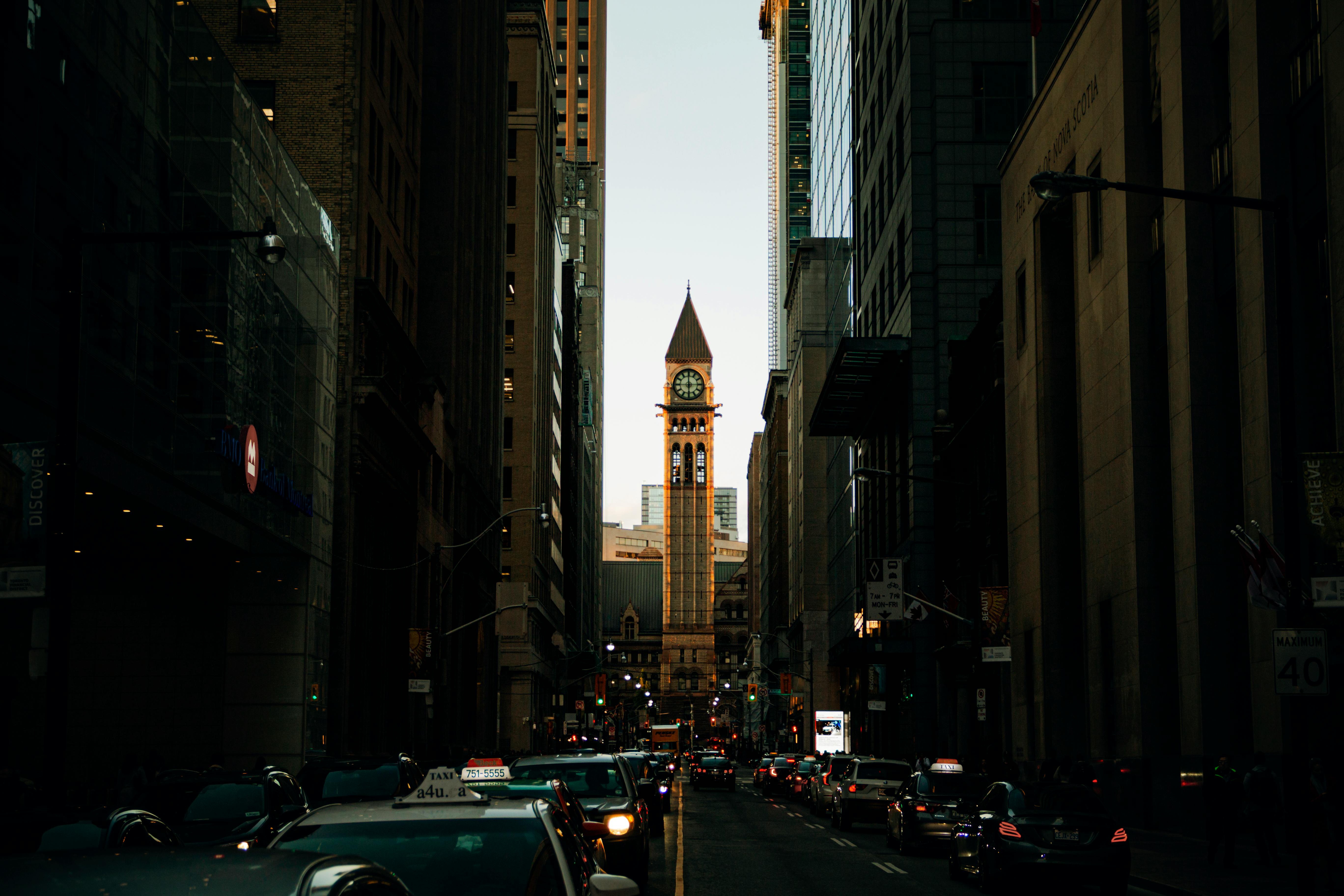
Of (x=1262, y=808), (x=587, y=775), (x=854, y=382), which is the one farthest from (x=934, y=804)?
(x=854, y=382)

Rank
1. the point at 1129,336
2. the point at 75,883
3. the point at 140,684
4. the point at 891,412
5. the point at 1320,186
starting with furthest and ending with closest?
1. the point at 891,412
2. the point at 140,684
3. the point at 1129,336
4. the point at 1320,186
5. the point at 75,883

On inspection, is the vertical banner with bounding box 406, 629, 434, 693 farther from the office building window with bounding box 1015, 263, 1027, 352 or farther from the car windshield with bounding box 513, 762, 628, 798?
the car windshield with bounding box 513, 762, 628, 798

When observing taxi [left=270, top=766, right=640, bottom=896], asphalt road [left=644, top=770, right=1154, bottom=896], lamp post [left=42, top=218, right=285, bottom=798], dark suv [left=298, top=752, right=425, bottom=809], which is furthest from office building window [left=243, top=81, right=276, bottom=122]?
taxi [left=270, top=766, right=640, bottom=896]

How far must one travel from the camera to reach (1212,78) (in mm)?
32219

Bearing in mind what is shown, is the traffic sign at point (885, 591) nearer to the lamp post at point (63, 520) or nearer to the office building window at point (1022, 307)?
the office building window at point (1022, 307)

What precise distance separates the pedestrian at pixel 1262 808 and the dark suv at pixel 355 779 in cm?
1313

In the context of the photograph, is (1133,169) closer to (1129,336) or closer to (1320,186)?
(1129,336)

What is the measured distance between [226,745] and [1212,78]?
93.7ft

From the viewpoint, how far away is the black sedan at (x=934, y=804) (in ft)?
91.1

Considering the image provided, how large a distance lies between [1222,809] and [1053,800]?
5.18 metres

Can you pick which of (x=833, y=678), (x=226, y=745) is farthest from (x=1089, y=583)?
(x=833, y=678)

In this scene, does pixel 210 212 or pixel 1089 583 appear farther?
pixel 1089 583

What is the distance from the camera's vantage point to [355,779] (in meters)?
20.8

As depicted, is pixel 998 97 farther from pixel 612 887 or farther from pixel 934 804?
pixel 612 887
